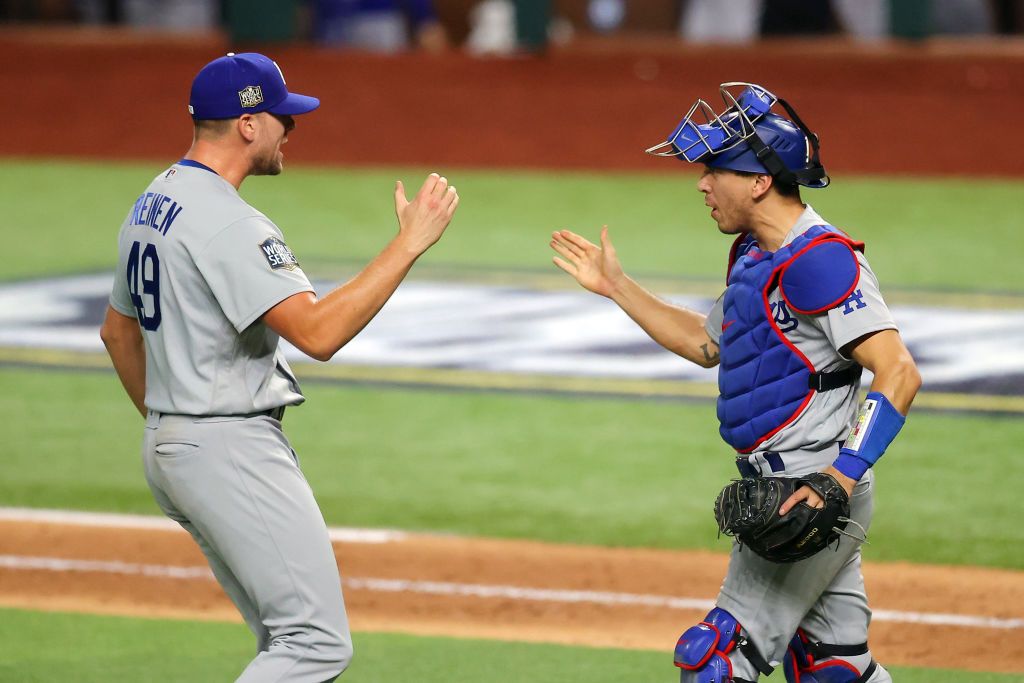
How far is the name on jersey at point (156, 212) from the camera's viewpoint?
4.01 meters

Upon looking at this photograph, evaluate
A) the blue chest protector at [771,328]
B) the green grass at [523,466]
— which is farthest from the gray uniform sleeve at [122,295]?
the green grass at [523,466]

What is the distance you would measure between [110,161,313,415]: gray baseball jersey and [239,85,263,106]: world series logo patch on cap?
0.70ft

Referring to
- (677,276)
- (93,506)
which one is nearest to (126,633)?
(93,506)

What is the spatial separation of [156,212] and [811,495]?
1809 millimetres

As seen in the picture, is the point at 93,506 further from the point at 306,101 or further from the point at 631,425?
the point at 306,101

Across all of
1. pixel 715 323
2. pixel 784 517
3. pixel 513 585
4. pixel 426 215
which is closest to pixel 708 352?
pixel 715 323

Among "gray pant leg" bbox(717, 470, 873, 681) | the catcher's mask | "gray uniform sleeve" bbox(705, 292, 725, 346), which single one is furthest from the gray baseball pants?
the catcher's mask

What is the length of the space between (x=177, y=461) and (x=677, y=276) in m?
8.88

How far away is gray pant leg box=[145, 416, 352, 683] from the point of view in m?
3.90

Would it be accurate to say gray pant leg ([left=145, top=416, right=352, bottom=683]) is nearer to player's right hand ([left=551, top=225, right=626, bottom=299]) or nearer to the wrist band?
player's right hand ([left=551, top=225, right=626, bottom=299])

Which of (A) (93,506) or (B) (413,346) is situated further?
(B) (413,346)

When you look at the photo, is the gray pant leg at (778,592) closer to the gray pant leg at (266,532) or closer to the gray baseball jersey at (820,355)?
the gray baseball jersey at (820,355)

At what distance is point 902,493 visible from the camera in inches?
296

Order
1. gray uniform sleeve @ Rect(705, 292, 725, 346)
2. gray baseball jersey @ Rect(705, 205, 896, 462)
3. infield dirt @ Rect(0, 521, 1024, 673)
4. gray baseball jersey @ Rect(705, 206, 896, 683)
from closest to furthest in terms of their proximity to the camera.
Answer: gray baseball jersey @ Rect(705, 205, 896, 462) → gray baseball jersey @ Rect(705, 206, 896, 683) → gray uniform sleeve @ Rect(705, 292, 725, 346) → infield dirt @ Rect(0, 521, 1024, 673)
